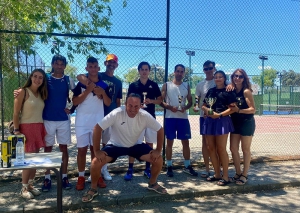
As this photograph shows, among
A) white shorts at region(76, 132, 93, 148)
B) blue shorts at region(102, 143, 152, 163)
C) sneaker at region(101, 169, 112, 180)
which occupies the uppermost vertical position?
white shorts at region(76, 132, 93, 148)

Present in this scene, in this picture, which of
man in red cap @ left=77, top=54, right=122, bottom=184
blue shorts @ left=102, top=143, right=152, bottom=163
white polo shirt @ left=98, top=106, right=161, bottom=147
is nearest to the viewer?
white polo shirt @ left=98, top=106, right=161, bottom=147

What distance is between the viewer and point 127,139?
4.23 m

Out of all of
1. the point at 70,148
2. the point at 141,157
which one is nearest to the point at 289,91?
the point at 70,148

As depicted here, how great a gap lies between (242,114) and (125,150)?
1989 mm

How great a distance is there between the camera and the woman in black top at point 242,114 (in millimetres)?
4469

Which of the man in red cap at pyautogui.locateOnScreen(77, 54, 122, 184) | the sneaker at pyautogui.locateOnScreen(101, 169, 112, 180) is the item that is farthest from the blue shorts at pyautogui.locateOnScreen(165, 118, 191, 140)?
the sneaker at pyautogui.locateOnScreen(101, 169, 112, 180)

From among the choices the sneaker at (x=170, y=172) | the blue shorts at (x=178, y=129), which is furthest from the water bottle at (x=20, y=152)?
the sneaker at (x=170, y=172)

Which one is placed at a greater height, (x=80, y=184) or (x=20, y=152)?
(x=20, y=152)

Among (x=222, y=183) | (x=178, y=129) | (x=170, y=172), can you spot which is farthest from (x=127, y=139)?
(x=222, y=183)

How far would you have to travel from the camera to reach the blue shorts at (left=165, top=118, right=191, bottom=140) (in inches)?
197

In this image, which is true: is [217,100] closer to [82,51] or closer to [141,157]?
[141,157]

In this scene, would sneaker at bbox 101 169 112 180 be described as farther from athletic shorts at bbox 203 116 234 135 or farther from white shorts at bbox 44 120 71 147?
athletic shorts at bbox 203 116 234 135

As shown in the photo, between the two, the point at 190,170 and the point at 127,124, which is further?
the point at 190,170

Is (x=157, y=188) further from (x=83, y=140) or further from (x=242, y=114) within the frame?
(x=242, y=114)
